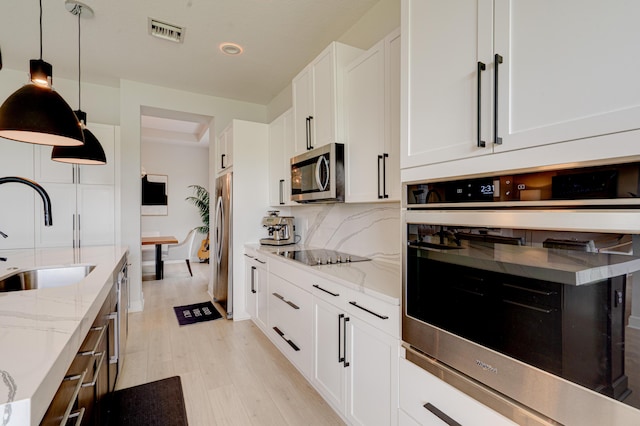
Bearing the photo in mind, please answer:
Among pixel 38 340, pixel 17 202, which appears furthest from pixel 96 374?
pixel 17 202

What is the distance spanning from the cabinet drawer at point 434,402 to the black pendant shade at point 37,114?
2026 mm

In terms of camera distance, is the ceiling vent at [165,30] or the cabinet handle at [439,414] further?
the ceiling vent at [165,30]

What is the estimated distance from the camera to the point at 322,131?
7.78 ft

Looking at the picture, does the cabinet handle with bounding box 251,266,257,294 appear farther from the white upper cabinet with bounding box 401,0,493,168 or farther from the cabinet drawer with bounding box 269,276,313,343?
the white upper cabinet with bounding box 401,0,493,168

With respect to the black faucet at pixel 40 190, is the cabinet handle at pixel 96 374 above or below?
below

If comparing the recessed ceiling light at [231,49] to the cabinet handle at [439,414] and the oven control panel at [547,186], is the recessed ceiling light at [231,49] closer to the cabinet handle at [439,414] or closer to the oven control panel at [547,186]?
the oven control panel at [547,186]

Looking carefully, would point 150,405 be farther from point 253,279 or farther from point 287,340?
point 253,279

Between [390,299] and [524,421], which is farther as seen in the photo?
[390,299]

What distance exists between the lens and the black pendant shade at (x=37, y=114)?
1.46 m

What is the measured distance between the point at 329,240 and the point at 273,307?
83 centimetres

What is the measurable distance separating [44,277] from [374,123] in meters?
2.33

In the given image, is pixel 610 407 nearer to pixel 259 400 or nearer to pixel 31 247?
pixel 259 400

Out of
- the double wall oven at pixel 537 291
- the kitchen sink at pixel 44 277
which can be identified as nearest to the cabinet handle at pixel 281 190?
the kitchen sink at pixel 44 277

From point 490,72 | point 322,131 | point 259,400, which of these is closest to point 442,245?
point 490,72
